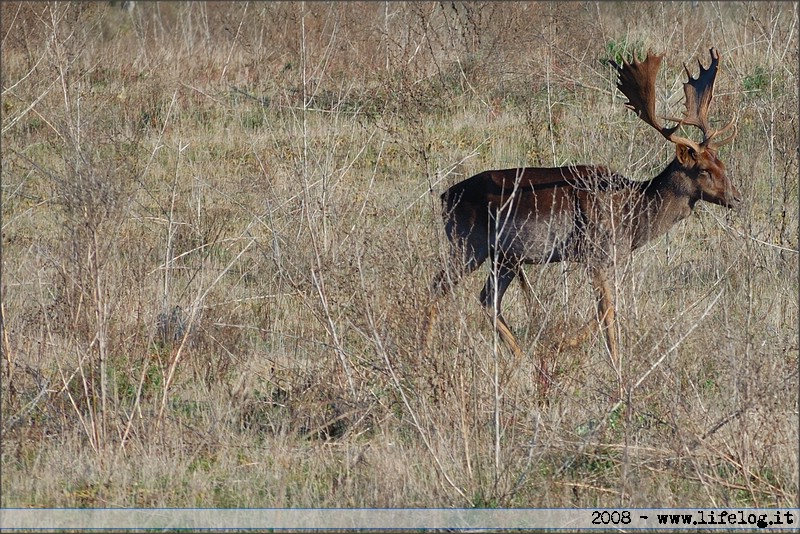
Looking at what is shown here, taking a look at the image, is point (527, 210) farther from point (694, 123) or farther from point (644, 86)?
point (694, 123)

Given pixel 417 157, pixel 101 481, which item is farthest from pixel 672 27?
pixel 101 481

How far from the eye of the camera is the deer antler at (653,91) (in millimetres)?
7898

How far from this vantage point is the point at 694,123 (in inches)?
312

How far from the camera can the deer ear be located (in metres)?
7.82

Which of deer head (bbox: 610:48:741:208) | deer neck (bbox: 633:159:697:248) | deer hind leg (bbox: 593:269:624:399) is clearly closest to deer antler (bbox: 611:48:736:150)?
deer head (bbox: 610:48:741:208)

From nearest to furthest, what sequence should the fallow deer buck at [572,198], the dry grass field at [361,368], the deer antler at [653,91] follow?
the dry grass field at [361,368] < the fallow deer buck at [572,198] < the deer antler at [653,91]

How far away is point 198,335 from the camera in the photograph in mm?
7012

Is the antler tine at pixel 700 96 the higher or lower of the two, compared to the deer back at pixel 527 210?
higher

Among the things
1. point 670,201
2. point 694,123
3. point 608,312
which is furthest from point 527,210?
point 608,312

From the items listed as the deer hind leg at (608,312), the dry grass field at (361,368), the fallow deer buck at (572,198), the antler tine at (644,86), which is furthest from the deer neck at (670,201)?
the deer hind leg at (608,312)

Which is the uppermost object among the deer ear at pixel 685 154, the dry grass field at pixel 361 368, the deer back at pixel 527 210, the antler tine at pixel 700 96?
the antler tine at pixel 700 96

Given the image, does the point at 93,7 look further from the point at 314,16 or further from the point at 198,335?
the point at 198,335

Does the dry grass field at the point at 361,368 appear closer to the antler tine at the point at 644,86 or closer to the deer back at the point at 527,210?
the deer back at the point at 527,210

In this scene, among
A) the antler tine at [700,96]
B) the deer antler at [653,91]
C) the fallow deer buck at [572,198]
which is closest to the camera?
the fallow deer buck at [572,198]
